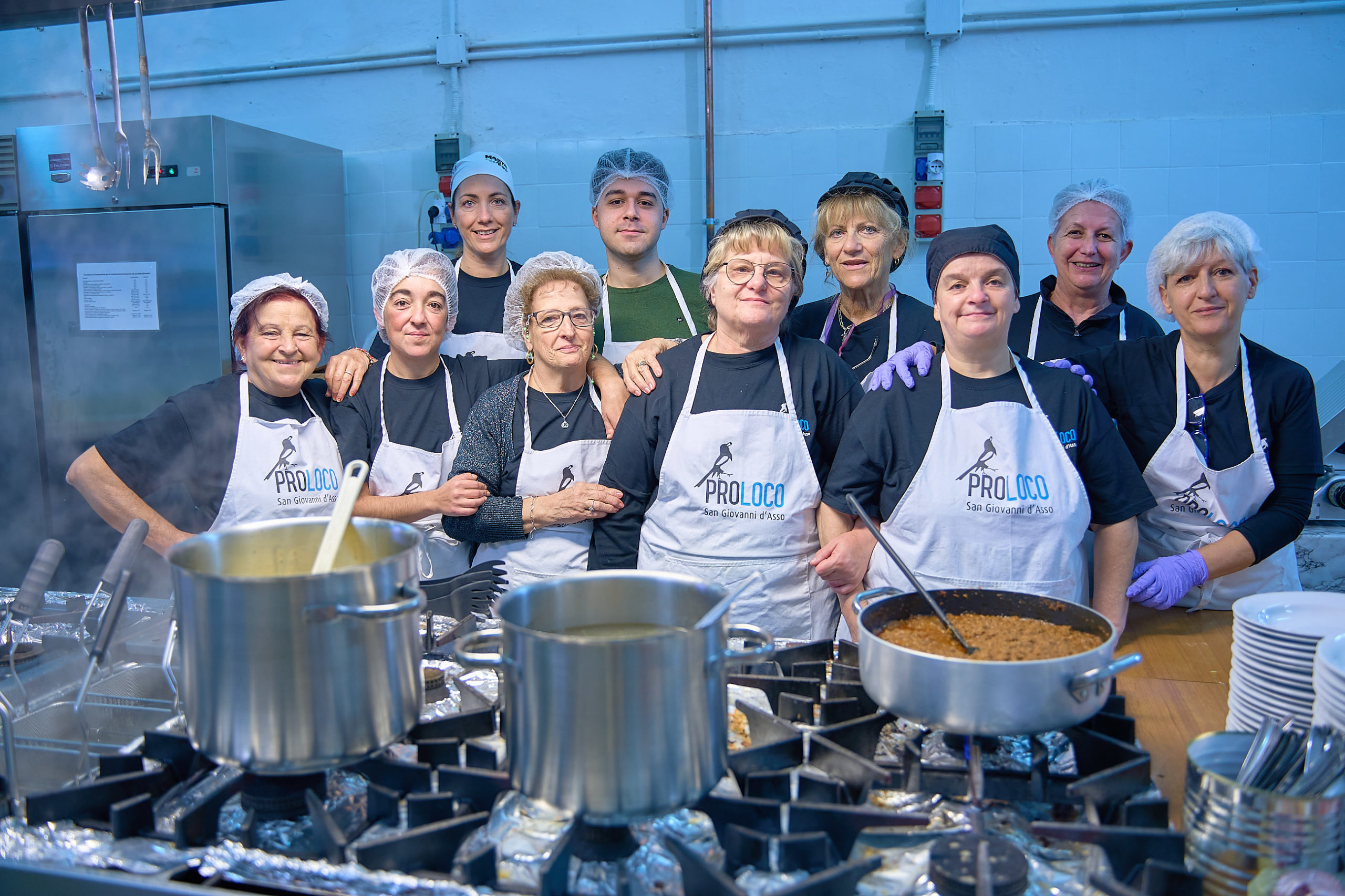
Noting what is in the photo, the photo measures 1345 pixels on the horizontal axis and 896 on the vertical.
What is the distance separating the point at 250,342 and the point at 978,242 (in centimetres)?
181

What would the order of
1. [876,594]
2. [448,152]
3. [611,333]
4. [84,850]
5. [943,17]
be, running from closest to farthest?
[84,850]
[876,594]
[611,333]
[943,17]
[448,152]

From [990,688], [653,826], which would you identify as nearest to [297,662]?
[653,826]

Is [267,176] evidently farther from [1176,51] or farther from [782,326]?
[1176,51]

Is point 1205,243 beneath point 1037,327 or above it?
above

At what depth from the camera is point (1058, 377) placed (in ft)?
6.45

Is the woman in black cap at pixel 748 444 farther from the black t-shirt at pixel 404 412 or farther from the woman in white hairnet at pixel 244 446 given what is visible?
the woman in white hairnet at pixel 244 446

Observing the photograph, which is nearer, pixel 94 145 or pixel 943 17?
pixel 94 145

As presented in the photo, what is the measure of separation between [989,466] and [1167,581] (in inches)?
21.3

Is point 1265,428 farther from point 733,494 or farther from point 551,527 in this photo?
point 551,527

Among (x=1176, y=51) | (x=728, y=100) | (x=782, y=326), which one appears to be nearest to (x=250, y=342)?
(x=782, y=326)

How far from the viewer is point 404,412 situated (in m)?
2.52

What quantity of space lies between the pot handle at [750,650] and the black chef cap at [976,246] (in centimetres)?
109

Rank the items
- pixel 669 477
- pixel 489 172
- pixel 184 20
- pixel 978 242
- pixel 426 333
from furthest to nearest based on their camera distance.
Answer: pixel 184 20, pixel 489 172, pixel 426 333, pixel 669 477, pixel 978 242

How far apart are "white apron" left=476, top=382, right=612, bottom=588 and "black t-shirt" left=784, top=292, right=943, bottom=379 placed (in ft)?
2.18
